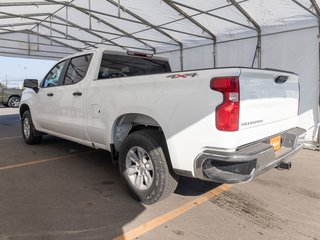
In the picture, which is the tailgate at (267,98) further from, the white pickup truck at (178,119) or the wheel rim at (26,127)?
the wheel rim at (26,127)

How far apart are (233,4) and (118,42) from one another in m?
7.33

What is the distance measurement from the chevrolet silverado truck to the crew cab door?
1479 cm

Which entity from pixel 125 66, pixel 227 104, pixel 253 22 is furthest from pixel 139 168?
pixel 253 22

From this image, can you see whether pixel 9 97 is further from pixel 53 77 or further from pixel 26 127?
pixel 53 77

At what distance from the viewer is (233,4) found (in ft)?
26.7

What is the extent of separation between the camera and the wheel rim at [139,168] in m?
3.56

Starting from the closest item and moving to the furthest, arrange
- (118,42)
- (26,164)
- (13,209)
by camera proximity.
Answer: (13,209)
(26,164)
(118,42)

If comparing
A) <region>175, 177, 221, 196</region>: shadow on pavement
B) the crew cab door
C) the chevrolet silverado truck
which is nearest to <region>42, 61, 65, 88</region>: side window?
the crew cab door

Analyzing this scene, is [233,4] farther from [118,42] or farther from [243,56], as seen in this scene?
[118,42]

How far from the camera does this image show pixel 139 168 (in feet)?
12.1

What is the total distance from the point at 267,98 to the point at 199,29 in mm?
7929

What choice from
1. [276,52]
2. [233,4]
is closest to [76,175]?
[233,4]

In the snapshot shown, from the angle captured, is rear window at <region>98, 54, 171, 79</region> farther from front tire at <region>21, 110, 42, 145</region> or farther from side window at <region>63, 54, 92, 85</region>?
front tire at <region>21, 110, 42, 145</region>

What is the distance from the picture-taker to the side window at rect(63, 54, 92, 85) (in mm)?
4676
